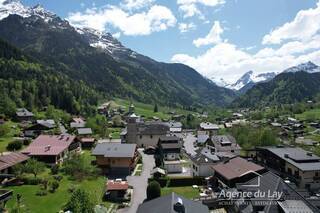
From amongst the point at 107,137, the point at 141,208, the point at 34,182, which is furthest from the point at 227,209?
the point at 107,137

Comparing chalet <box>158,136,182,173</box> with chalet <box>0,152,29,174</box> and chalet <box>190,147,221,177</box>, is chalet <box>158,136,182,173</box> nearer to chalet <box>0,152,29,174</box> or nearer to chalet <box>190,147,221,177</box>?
chalet <box>190,147,221,177</box>

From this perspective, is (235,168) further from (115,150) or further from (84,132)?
(84,132)

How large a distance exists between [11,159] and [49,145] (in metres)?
15.4

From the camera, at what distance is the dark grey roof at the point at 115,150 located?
75.6 metres

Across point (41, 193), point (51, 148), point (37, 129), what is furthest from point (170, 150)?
point (37, 129)

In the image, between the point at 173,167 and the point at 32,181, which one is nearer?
the point at 32,181

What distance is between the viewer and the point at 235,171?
192 feet

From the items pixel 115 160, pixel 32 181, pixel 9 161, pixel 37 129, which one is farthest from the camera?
pixel 37 129

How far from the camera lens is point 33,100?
157m

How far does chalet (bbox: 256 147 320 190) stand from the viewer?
6188 cm

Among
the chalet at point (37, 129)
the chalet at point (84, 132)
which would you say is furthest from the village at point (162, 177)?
the chalet at point (84, 132)

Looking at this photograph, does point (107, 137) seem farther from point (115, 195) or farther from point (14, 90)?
point (115, 195)

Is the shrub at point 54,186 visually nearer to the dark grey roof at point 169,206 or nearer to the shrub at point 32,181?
the shrub at point 32,181

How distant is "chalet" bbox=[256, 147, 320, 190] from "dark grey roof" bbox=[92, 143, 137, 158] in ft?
99.1
